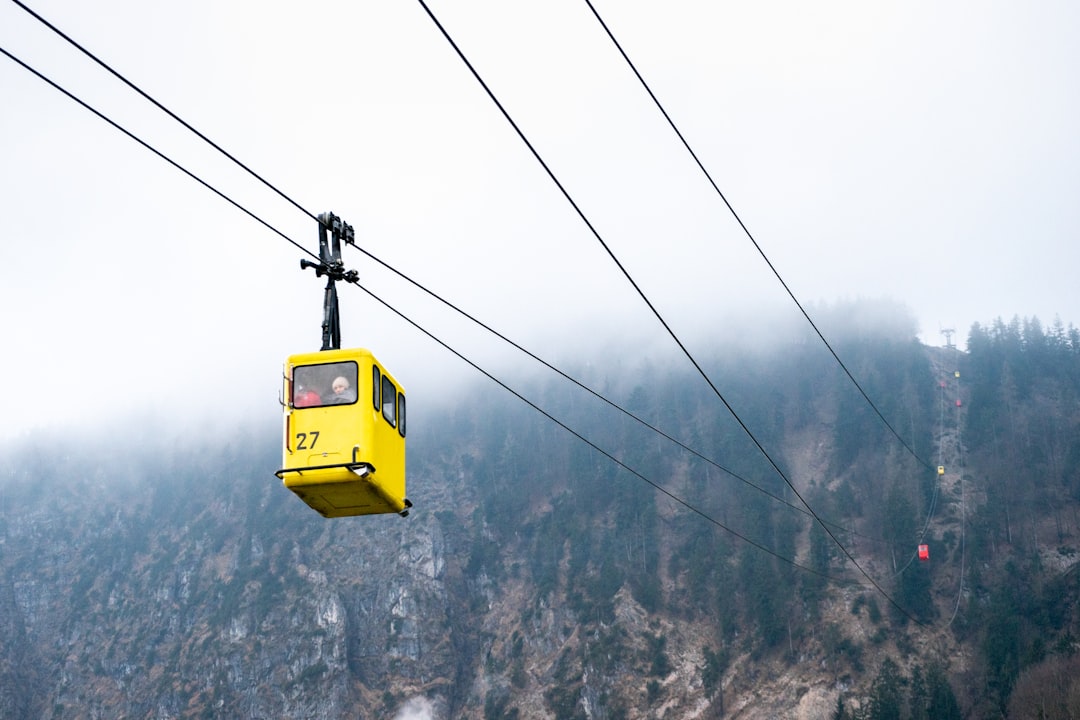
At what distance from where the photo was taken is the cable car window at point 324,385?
20.0 m

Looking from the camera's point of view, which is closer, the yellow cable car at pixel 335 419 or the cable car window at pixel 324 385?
the yellow cable car at pixel 335 419

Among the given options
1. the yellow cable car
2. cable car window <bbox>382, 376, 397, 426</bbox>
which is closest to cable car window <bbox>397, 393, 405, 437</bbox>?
cable car window <bbox>382, 376, 397, 426</bbox>

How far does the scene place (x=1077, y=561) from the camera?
509ft

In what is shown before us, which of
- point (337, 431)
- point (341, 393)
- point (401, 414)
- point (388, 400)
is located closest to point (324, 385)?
point (341, 393)

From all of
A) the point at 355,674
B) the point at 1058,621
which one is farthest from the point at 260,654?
the point at 1058,621

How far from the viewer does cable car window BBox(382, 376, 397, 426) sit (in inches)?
827

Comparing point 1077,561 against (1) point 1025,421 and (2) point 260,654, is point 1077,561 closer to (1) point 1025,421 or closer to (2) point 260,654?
(1) point 1025,421

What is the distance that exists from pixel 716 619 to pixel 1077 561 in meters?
57.0

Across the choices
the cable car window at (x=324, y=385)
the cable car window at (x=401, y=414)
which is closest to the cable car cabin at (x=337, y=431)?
the cable car window at (x=324, y=385)

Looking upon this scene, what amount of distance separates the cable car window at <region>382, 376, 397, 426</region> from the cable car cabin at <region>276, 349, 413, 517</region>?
0.07 meters

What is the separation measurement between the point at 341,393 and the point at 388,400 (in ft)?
4.89

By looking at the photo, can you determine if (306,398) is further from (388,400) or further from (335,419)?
(388,400)

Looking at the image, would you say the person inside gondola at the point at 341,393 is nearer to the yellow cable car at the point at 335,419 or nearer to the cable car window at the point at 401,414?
the yellow cable car at the point at 335,419

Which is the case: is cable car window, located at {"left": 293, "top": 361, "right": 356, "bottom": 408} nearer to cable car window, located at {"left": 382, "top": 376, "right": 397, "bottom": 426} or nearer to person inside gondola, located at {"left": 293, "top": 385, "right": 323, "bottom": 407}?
person inside gondola, located at {"left": 293, "top": 385, "right": 323, "bottom": 407}
